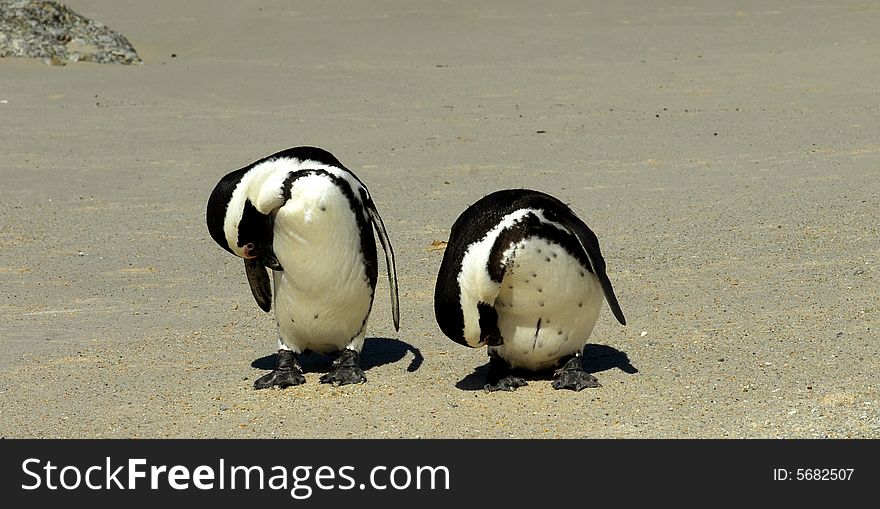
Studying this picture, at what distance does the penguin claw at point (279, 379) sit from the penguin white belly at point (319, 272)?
14cm

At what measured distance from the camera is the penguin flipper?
6.01 meters

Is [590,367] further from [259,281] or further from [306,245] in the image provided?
Answer: [259,281]

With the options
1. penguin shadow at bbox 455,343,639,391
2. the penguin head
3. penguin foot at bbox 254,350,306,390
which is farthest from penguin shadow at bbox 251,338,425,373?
the penguin head

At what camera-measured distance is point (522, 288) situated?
17.6 ft

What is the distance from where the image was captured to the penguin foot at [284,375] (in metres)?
5.80

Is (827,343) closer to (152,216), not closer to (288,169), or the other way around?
(288,169)

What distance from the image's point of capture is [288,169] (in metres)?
5.61

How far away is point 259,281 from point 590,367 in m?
1.47

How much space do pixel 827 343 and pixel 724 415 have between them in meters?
1.02

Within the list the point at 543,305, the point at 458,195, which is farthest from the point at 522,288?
the point at 458,195

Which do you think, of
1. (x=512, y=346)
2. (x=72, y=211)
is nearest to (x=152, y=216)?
(x=72, y=211)

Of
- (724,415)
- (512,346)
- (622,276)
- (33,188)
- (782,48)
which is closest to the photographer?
(724,415)

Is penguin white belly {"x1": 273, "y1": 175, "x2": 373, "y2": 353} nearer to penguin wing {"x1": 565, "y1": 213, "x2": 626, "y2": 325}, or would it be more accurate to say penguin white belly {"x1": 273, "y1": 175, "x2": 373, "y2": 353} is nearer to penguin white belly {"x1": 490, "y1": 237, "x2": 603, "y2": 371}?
penguin white belly {"x1": 490, "y1": 237, "x2": 603, "y2": 371}

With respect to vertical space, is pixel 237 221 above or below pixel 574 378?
above
